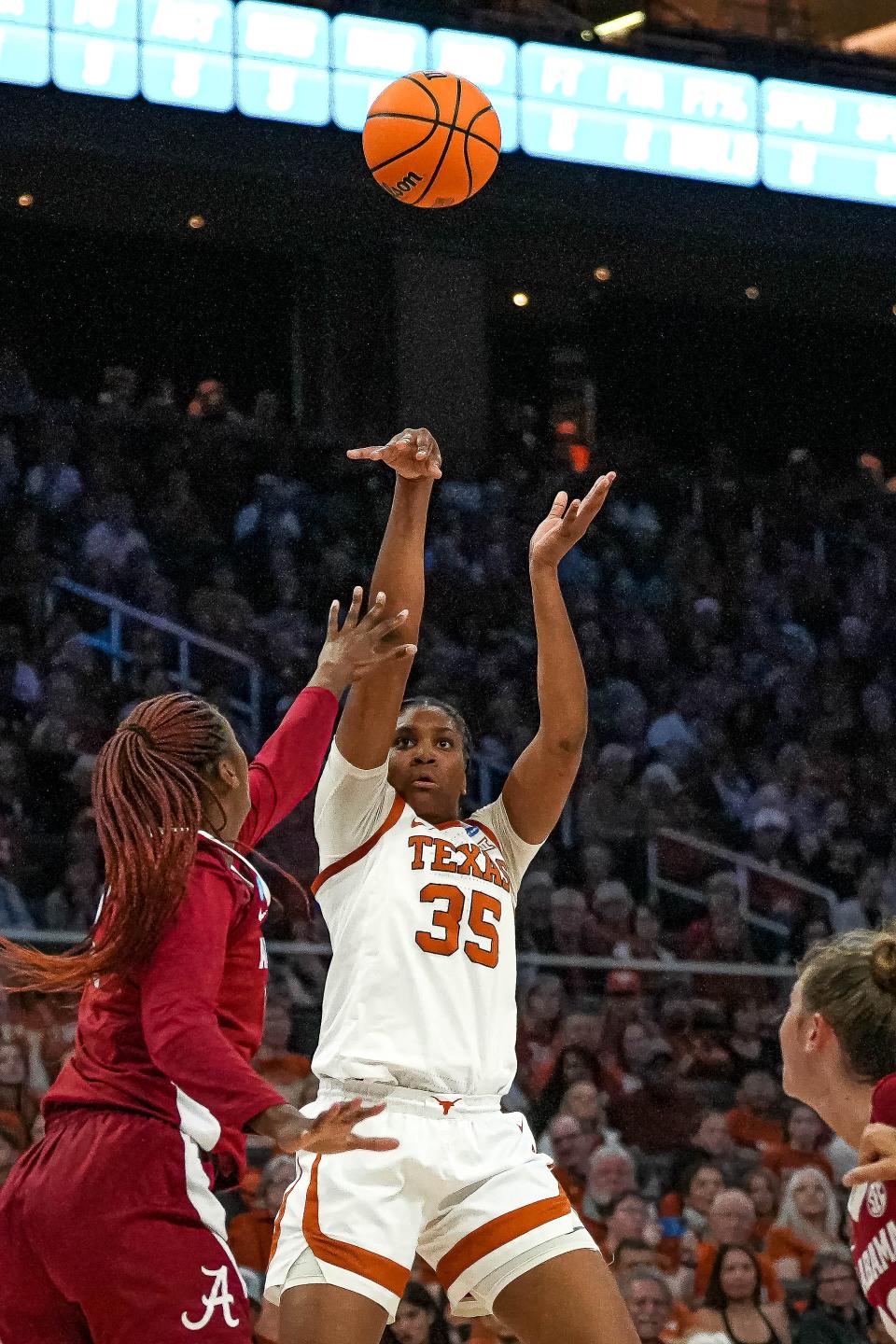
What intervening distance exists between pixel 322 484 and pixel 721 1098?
16.7 feet

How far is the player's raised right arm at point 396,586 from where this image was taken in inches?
154

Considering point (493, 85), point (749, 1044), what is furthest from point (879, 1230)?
point (493, 85)

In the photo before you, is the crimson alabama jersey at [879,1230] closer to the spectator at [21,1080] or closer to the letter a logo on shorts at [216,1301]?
the letter a logo on shorts at [216,1301]

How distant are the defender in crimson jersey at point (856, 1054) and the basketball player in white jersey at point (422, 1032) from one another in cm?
112

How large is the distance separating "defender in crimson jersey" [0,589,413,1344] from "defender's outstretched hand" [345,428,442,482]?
119cm

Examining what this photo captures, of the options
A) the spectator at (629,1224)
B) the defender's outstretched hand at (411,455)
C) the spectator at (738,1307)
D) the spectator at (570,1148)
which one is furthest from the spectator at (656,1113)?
the defender's outstretched hand at (411,455)

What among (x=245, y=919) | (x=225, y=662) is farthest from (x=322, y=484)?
(x=245, y=919)

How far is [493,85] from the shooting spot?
1127 cm

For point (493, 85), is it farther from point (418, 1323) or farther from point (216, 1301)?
point (216, 1301)

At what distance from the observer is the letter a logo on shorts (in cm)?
→ 272

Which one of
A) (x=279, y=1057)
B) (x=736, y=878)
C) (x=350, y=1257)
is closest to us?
(x=350, y=1257)

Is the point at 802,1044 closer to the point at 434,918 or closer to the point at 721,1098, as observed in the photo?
the point at 434,918

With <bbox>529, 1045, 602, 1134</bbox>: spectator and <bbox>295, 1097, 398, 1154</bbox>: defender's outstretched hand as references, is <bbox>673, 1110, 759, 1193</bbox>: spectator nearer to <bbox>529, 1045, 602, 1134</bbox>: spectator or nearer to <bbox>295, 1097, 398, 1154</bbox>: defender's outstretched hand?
<bbox>529, 1045, 602, 1134</bbox>: spectator

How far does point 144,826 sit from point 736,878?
787cm
